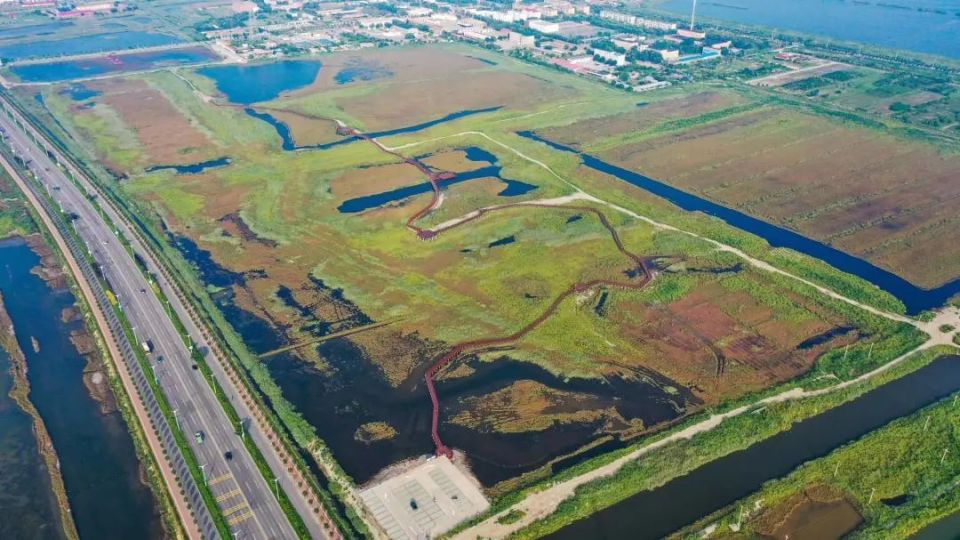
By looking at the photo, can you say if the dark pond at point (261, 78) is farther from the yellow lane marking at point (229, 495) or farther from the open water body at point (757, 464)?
the open water body at point (757, 464)

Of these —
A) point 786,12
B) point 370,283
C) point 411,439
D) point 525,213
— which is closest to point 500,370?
point 411,439

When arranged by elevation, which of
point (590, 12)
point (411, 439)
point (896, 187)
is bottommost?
point (411, 439)

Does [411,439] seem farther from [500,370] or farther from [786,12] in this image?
[786,12]

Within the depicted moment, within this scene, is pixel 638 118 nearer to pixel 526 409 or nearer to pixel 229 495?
pixel 526 409

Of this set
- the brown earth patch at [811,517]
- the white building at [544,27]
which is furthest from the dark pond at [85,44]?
the brown earth patch at [811,517]

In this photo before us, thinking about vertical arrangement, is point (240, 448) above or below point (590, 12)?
below

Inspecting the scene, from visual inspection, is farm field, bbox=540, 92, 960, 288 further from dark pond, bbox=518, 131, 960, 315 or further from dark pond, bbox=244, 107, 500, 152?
dark pond, bbox=244, 107, 500, 152

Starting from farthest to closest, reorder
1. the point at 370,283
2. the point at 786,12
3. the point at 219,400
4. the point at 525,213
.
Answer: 1. the point at 786,12
2. the point at 525,213
3. the point at 370,283
4. the point at 219,400
